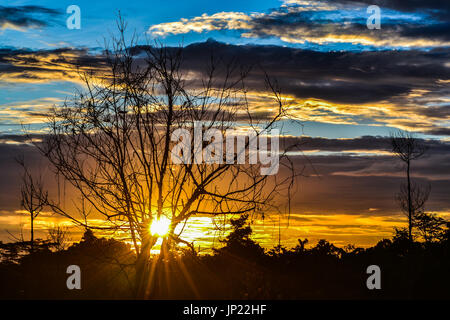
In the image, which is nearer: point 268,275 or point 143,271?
point 143,271

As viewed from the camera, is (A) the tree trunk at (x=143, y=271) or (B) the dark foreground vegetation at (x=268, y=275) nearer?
(A) the tree trunk at (x=143, y=271)

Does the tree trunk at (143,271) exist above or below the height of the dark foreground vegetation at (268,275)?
above

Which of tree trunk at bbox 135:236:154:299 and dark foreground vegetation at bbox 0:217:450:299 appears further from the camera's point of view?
dark foreground vegetation at bbox 0:217:450:299

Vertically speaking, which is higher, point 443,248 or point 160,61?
point 160,61

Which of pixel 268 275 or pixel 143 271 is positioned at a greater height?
pixel 143 271

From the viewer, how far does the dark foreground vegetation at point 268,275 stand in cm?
1507

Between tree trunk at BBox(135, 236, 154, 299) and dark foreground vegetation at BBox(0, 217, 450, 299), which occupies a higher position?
tree trunk at BBox(135, 236, 154, 299)

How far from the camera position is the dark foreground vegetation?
15070 millimetres

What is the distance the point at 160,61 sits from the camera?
29.9 feet

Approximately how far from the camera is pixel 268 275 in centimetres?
1606

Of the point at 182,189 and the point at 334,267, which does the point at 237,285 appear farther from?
the point at 182,189

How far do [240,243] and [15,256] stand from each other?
13656mm
